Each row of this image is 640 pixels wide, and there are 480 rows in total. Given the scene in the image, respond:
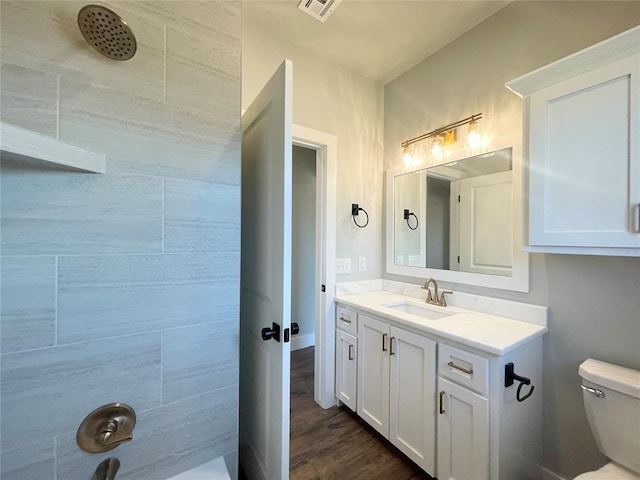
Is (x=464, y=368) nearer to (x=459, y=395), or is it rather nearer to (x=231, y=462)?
(x=459, y=395)

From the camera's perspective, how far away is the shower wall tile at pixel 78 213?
0.74 meters

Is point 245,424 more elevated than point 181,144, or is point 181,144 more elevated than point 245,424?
point 181,144

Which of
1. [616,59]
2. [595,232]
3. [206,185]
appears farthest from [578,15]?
[206,185]

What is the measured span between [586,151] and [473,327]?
37.0 inches

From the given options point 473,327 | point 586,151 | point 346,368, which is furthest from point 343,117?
point 346,368

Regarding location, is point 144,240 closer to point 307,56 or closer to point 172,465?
point 172,465

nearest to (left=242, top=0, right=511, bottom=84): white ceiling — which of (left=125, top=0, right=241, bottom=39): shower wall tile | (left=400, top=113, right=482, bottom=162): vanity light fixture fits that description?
(left=400, top=113, right=482, bottom=162): vanity light fixture

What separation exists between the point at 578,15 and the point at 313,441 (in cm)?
290

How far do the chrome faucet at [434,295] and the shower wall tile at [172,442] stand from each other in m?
1.45

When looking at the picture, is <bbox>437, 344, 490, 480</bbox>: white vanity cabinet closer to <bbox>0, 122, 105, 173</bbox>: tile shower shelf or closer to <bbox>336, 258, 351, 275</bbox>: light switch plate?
<bbox>336, 258, 351, 275</bbox>: light switch plate

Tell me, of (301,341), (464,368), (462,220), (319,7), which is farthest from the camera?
(301,341)

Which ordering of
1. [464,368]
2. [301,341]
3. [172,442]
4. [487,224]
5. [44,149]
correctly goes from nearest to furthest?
1. [44,149]
2. [172,442]
3. [464,368]
4. [487,224]
5. [301,341]

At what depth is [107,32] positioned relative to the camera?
795 millimetres

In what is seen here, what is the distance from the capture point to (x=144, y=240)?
0.91 m
